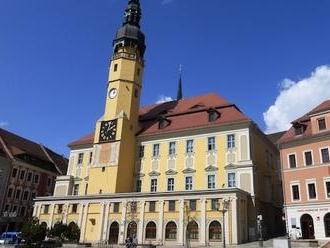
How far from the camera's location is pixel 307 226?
38625 millimetres

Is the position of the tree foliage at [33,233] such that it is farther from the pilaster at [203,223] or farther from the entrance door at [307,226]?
the entrance door at [307,226]

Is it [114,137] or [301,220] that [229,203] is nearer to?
[301,220]

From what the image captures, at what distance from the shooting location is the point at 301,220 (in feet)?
127

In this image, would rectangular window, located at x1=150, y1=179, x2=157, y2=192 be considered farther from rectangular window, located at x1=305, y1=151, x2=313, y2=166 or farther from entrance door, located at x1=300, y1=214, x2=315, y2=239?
rectangular window, located at x1=305, y1=151, x2=313, y2=166

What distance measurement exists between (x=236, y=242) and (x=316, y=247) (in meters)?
8.77

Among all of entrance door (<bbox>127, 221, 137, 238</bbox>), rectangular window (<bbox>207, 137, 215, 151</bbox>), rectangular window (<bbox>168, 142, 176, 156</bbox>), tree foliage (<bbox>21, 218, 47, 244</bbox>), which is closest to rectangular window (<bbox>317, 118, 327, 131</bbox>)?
rectangular window (<bbox>207, 137, 215, 151</bbox>)

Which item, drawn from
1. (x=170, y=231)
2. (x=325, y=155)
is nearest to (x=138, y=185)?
(x=170, y=231)

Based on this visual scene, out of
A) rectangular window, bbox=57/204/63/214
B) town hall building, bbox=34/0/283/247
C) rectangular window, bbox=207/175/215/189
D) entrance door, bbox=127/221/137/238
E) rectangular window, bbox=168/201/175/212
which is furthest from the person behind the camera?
rectangular window, bbox=57/204/63/214

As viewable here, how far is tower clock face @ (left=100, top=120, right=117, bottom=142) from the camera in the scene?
51.8m

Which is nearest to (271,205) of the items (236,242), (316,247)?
(236,242)

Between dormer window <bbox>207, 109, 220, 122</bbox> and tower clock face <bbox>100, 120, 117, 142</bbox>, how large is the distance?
42.5 ft

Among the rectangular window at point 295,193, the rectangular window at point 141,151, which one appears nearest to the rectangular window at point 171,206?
the rectangular window at point 141,151

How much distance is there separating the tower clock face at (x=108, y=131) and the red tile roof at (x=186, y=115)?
3.80m

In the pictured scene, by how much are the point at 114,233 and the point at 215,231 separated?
12.6m
